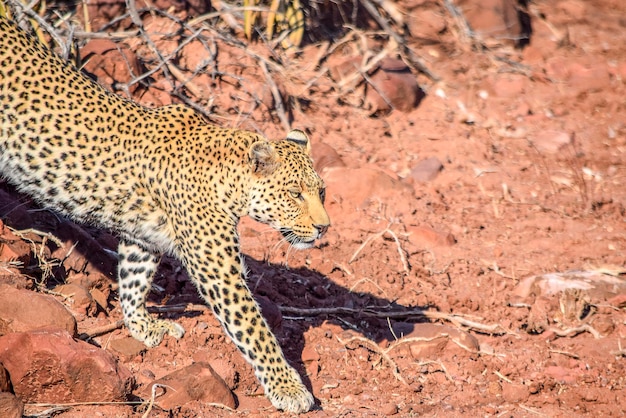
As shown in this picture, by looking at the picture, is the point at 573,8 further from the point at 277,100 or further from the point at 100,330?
the point at 100,330

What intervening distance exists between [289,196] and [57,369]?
2.07m

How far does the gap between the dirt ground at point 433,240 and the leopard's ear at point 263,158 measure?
1.59m

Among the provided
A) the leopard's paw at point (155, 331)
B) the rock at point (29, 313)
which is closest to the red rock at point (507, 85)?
the leopard's paw at point (155, 331)

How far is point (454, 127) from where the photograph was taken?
12570 mm

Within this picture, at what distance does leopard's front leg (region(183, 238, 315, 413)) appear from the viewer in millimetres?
6574

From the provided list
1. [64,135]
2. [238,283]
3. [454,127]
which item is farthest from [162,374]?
[454,127]

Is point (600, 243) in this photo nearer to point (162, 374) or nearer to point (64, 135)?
point (162, 374)

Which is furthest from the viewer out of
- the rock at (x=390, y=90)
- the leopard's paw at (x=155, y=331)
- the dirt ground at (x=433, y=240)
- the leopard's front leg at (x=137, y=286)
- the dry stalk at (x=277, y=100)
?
the rock at (x=390, y=90)

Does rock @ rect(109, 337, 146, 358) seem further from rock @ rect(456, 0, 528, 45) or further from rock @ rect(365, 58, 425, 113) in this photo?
rock @ rect(456, 0, 528, 45)

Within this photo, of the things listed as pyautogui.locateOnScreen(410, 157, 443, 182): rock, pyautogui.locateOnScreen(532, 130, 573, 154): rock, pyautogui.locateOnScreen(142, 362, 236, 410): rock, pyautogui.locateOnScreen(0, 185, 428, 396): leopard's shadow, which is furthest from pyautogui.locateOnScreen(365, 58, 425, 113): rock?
pyautogui.locateOnScreen(142, 362, 236, 410): rock

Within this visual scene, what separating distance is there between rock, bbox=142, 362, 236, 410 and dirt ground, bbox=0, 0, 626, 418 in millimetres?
106

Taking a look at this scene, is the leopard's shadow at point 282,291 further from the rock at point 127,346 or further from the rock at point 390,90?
the rock at point 390,90

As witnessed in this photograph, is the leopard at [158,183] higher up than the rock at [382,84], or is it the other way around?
the leopard at [158,183]

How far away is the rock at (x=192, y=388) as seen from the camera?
252 inches
